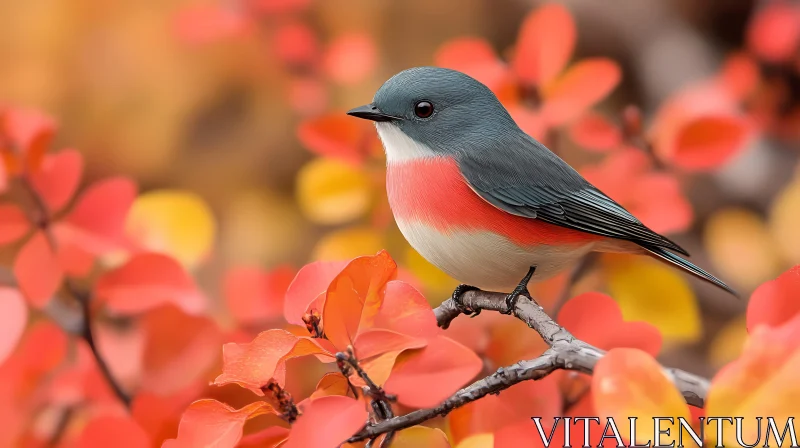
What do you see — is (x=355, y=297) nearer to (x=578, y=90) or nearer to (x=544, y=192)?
(x=544, y=192)

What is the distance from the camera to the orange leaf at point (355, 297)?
0.46 metres

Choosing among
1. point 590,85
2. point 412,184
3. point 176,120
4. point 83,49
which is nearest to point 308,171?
point 412,184

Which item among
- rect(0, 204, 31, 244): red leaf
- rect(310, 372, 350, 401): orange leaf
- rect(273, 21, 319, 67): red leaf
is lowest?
rect(310, 372, 350, 401): orange leaf

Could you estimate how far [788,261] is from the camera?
1266 mm

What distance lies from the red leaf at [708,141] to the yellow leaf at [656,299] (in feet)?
0.47

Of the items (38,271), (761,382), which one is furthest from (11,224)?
(761,382)

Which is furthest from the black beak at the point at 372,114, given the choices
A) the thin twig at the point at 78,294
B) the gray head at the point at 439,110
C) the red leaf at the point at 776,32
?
the red leaf at the point at 776,32

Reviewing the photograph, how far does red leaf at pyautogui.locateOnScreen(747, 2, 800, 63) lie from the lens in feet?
5.50

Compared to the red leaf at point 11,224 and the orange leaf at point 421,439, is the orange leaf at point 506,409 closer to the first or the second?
the orange leaf at point 421,439

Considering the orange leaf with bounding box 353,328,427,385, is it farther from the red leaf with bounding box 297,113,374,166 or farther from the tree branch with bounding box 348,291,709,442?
the red leaf with bounding box 297,113,374,166

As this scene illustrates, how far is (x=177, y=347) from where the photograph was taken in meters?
0.72

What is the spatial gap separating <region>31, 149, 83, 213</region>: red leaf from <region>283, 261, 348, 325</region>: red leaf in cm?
33

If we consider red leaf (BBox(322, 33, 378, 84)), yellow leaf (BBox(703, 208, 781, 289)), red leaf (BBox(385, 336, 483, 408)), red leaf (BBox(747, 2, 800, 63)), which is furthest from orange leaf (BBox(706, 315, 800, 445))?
red leaf (BBox(747, 2, 800, 63))

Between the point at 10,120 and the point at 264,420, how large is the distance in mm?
441
